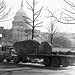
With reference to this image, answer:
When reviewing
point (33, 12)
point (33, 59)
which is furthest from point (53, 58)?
point (33, 12)

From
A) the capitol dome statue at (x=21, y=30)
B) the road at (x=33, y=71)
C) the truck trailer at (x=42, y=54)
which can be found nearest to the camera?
the road at (x=33, y=71)

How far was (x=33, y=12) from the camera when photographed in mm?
32375

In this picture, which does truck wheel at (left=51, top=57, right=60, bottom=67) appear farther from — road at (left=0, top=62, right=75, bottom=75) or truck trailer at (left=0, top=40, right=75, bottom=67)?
road at (left=0, top=62, right=75, bottom=75)

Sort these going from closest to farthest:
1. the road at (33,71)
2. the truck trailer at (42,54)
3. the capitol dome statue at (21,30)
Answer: the road at (33,71) → the truck trailer at (42,54) → the capitol dome statue at (21,30)

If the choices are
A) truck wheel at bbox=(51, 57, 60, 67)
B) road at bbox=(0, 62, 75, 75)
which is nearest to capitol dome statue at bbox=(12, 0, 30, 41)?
truck wheel at bbox=(51, 57, 60, 67)

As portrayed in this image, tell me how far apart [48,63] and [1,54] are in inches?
313

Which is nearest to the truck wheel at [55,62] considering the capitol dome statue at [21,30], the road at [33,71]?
the road at [33,71]

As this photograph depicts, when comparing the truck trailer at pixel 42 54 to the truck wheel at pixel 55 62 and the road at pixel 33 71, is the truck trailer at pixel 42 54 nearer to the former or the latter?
the truck wheel at pixel 55 62

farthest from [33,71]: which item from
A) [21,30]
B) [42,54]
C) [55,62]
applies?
[21,30]

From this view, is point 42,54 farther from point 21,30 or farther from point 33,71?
point 21,30

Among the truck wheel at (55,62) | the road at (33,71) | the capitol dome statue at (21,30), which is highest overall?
the capitol dome statue at (21,30)

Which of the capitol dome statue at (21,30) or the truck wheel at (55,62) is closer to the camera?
the truck wheel at (55,62)

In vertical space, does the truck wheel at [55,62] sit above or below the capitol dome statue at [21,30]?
below

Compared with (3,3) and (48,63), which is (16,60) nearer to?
(48,63)
